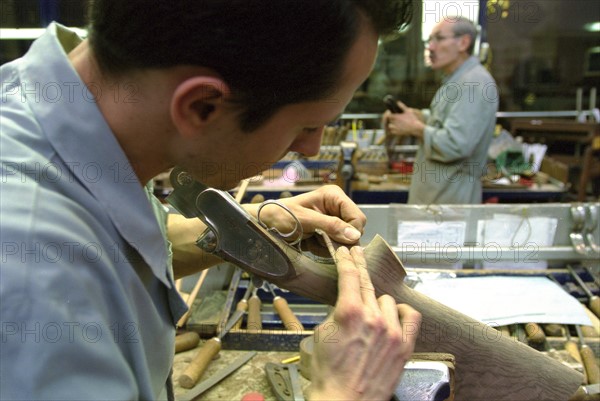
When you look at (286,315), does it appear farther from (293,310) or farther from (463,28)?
(463,28)

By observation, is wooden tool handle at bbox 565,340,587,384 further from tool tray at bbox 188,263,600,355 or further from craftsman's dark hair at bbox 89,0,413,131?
craftsman's dark hair at bbox 89,0,413,131

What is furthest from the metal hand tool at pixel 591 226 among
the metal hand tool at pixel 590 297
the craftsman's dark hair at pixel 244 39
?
the craftsman's dark hair at pixel 244 39

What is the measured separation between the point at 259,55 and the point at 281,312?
1.16 m

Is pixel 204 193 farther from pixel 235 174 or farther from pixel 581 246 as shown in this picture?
pixel 581 246

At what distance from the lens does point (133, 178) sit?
71 cm

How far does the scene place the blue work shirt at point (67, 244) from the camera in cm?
53

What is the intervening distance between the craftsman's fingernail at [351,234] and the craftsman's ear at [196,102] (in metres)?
0.46

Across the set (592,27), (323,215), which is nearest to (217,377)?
(323,215)

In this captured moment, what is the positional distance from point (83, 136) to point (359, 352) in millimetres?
502

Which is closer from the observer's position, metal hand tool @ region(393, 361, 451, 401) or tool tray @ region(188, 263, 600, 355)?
metal hand tool @ region(393, 361, 451, 401)

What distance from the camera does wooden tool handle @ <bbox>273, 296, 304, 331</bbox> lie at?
157 cm

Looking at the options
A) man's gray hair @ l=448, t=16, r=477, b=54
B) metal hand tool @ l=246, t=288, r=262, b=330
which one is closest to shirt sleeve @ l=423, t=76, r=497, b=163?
man's gray hair @ l=448, t=16, r=477, b=54

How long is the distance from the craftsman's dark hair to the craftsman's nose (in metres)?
0.12

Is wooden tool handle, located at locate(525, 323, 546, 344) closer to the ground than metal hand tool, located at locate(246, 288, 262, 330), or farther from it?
farther from it
